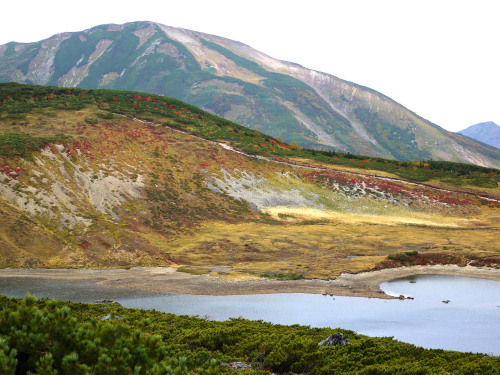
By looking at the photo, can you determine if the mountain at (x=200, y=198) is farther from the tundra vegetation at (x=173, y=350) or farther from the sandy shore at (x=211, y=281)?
the tundra vegetation at (x=173, y=350)

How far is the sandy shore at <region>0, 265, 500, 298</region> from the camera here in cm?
5084

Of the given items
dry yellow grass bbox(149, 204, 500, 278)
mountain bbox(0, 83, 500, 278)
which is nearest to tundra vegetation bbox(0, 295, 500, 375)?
dry yellow grass bbox(149, 204, 500, 278)

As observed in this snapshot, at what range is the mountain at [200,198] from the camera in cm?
6372

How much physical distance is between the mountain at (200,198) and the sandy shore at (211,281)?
9.57 feet

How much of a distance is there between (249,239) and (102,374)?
66.2 m

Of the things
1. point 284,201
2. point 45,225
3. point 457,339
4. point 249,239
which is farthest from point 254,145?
point 457,339

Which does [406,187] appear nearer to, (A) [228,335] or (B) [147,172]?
(B) [147,172]

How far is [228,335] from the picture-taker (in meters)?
25.9

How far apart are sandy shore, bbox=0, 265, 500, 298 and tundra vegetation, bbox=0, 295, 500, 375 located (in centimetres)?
1733

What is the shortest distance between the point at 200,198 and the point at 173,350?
252ft

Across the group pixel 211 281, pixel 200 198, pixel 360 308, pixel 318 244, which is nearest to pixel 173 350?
pixel 360 308

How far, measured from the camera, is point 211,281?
5391 cm

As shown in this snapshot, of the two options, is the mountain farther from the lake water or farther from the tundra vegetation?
the tundra vegetation

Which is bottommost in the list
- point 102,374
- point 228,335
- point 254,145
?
point 228,335
